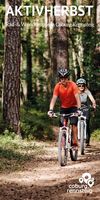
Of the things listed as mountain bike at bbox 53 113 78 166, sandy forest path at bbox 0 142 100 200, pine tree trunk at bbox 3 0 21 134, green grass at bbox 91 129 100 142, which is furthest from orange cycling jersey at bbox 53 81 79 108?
green grass at bbox 91 129 100 142

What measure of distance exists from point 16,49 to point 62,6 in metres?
7.69

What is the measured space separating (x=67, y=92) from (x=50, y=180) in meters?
2.44

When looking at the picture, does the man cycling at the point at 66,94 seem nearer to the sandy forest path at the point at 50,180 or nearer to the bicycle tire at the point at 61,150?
the bicycle tire at the point at 61,150

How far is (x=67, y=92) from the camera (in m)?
12.1

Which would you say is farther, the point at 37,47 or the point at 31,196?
the point at 37,47

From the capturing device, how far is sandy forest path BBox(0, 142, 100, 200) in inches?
350

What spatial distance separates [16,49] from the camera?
55.1 feet

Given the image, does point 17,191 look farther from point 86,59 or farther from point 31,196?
point 86,59

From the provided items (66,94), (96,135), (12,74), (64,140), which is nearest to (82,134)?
(64,140)

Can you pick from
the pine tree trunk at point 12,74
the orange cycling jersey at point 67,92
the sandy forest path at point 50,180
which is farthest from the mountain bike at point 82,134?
the pine tree trunk at point 12,74

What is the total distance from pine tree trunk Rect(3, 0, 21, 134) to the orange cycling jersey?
4746 millimetres

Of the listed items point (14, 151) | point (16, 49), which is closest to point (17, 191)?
point (14, 151)

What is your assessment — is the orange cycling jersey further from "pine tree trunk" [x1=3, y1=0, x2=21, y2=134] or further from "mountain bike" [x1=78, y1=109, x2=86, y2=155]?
"pine tree trunk" [x1=3, y1=0, x2=21, y2=134]

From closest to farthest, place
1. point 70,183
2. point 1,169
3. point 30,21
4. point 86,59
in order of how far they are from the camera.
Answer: point 70,183 < point 1,169 < point 86,59 < point 30,21
